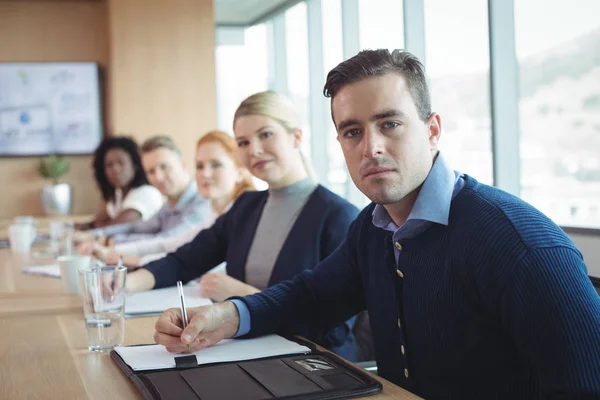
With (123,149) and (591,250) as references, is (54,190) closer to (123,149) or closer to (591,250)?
(123,149)

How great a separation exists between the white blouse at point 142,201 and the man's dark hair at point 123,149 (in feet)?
0.29

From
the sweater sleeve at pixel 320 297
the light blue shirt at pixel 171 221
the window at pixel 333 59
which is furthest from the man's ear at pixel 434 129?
the window at pixel 333 59

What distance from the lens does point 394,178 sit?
1407 millimetres

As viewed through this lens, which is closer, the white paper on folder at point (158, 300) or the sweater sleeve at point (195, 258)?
the white paper on folder at point (158, 300)

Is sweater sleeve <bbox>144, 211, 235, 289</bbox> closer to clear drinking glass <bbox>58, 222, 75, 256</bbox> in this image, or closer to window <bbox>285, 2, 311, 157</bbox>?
clear drinking glass <bbox>58, 222, 75, 256</bbox>

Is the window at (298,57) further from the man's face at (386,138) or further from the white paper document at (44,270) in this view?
the man's face at (386,138)

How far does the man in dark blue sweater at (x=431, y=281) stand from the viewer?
112 centimetres

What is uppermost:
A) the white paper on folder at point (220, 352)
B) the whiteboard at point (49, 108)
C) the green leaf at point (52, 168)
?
the whiteboard at point (49, 108)

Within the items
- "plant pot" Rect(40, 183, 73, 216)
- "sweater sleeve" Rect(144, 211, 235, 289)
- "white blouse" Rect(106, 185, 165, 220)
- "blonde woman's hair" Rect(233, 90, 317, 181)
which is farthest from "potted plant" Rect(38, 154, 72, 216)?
"blonde woman's hair" Rect(233, 90, 317, 181)

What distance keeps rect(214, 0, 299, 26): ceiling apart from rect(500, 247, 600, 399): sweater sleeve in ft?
20.5

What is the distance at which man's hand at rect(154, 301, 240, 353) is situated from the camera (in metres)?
1.39

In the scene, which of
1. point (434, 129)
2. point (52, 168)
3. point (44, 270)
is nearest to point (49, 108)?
point (52, 168)

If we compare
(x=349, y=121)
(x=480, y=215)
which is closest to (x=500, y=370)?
(x=480, y=215)

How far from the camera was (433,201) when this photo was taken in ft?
4.51
